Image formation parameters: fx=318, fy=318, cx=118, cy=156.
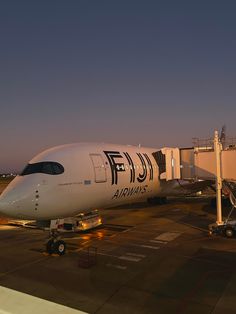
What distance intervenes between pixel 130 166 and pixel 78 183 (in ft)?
16.5

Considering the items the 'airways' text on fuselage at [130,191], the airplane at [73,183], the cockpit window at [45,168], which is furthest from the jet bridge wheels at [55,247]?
the 'airways' text on fuselage at [130,191]

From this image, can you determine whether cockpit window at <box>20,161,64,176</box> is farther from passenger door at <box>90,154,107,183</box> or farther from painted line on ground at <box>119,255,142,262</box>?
painted line on ground at <box>119,255,142,262</box>

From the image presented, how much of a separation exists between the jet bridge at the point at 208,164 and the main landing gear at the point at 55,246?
9.22 m

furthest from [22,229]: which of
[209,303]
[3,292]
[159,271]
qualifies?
[3,292]

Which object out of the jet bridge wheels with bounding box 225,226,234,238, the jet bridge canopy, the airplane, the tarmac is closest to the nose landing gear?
the airplane

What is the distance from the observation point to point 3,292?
3869 mm

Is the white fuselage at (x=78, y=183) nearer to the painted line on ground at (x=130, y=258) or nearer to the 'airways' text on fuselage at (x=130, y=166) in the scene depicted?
the 'airways' text on fuselage at (x=130, y=166)

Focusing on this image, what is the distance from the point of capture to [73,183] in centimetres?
1525

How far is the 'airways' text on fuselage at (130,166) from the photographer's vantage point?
18000mm

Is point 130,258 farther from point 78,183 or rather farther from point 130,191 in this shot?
point 130,191

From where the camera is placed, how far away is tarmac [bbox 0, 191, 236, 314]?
31.2 feet

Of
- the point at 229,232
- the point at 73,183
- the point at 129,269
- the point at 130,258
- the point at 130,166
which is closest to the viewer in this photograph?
the point at 129,269

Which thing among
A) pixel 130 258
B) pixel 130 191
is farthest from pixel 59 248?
pixel 130 191

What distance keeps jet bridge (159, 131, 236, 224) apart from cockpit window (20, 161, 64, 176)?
29.6 ft
